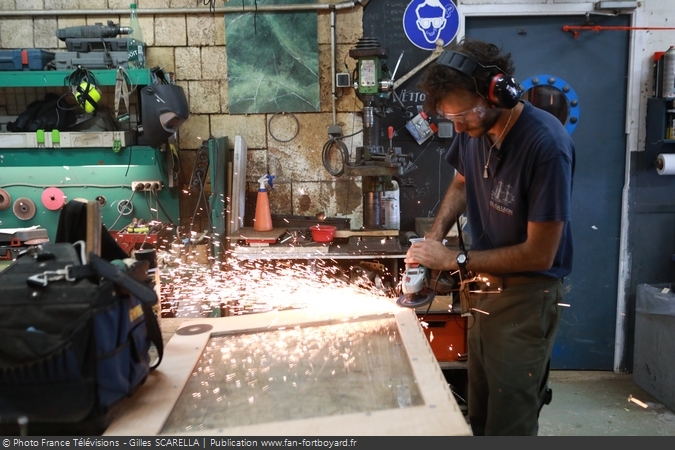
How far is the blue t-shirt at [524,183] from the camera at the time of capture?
2.17 meters

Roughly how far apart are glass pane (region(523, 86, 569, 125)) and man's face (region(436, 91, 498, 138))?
8.22 feet

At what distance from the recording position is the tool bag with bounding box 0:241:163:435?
141cm

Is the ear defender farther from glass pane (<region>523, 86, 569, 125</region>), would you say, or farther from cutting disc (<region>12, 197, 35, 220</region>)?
glass pane (<region>523, 86, 569, 125</region>)

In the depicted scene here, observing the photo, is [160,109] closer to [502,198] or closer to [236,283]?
[236,283]

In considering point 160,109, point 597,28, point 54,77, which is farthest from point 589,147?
point 54,77

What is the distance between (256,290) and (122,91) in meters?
1.58

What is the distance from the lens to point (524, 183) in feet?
7.44

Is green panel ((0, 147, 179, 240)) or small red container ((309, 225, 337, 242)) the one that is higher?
green panel ((0, 147, 179, 240))

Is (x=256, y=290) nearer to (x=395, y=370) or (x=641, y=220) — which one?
(x=395, y=370)

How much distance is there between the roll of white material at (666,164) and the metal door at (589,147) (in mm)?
275

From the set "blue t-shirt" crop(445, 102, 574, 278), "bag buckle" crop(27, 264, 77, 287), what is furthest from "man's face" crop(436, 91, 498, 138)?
"bag buckle" crop(27, 264, 77, 287)

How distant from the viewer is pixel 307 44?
178 inches

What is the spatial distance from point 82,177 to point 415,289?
119 inches
